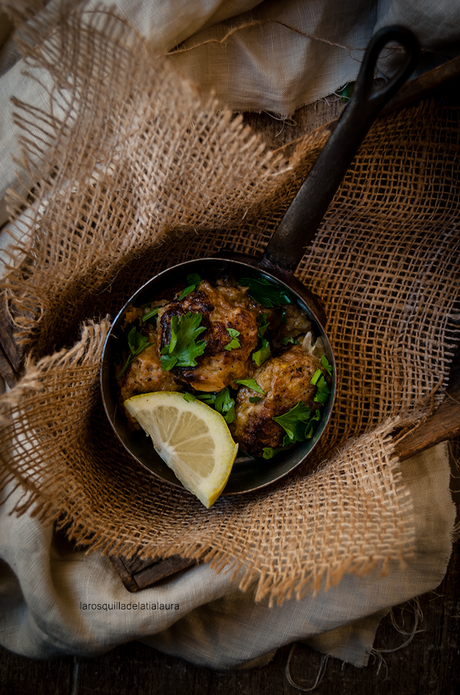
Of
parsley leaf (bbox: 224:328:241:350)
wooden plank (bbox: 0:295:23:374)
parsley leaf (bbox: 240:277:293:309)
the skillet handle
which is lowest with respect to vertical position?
wooden plank (bbox: 0:295:23:374)

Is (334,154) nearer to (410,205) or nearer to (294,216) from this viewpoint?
(294,216)

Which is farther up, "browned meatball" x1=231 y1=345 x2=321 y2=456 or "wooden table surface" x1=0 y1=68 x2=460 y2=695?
"browned meatball" x1=231 y1=345 x2=321 y2=456

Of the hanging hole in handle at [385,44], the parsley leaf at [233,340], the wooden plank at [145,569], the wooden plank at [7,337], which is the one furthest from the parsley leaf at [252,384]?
the hanging hole in handle at [385,44]

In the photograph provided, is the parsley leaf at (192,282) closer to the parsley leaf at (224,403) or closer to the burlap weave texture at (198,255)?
the burlap weave texture at (198,255)

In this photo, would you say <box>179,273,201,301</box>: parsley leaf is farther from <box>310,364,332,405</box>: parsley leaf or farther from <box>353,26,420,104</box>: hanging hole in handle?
<box>353,26,420,104</box>: hanging hole in handle

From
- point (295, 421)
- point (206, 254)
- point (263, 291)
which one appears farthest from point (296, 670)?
point (206, 254)

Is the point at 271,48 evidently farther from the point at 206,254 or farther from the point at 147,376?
the point at 147,376

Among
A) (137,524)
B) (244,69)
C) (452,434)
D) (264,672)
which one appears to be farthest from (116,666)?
(244,69)

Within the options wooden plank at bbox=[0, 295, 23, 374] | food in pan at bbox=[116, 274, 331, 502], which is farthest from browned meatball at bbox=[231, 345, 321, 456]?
wooden plank at bbox=[0, 295, 23, 374]
